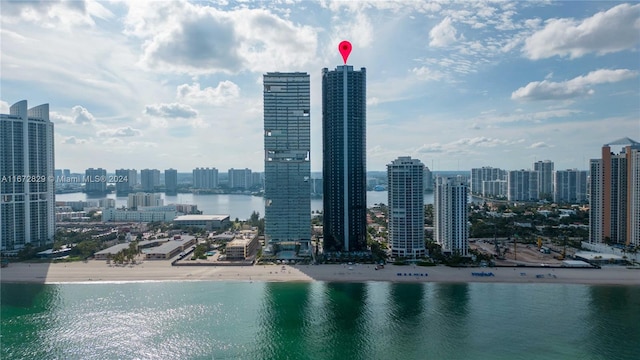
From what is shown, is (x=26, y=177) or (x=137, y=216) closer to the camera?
(x=26, y=177)

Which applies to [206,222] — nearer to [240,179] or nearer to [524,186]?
[524,186]

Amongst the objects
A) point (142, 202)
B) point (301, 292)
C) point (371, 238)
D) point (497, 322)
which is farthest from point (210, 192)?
point (497, 322)

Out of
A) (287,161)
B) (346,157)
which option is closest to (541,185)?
(346,157)

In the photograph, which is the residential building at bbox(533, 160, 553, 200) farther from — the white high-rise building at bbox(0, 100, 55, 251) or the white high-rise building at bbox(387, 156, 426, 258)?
the white high-rise building at bbox(0, 100, 55, 251)

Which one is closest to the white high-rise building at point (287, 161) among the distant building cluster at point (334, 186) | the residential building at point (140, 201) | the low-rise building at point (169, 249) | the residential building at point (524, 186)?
the distant building cluster at point (334, 186)

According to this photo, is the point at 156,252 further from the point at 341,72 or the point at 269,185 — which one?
the point at 341,72
